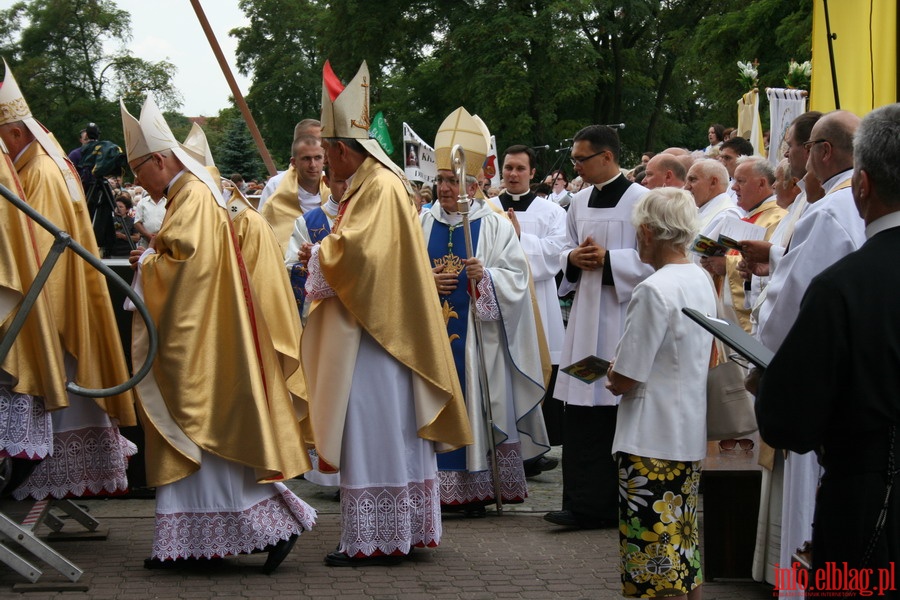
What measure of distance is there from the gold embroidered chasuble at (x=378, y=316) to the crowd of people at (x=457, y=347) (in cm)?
1

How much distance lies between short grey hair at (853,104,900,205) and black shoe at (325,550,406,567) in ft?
11.6

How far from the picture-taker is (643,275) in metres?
6.50

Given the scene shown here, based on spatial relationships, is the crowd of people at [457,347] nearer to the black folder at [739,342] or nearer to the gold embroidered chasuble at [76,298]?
the gold embroidered chasuble at [76,298]

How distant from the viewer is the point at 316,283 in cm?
570

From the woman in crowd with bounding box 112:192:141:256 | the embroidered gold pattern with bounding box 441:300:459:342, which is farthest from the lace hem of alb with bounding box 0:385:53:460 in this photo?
the woman in crowd with bounding box 112:192:141:256

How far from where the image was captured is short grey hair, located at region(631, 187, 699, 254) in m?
4.35

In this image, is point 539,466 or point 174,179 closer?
point 174,179

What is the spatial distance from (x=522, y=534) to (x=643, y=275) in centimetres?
163

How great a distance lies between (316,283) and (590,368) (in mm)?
1711

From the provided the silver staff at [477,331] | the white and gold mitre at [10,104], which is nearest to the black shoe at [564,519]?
the silver staff at [477,331]

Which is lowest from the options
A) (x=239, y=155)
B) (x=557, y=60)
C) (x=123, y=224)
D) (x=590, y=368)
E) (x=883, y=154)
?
(x=590, y=368)

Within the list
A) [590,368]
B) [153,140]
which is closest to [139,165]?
[153,140]

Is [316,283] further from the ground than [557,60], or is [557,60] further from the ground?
[557,60]

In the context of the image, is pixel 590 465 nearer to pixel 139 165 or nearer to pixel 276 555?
pixel 276 555
